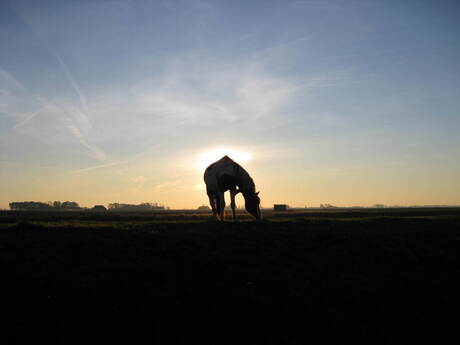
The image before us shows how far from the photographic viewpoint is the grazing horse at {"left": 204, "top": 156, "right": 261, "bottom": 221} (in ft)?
77.7

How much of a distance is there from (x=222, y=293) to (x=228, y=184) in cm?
1626

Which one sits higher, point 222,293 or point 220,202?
point 220,202

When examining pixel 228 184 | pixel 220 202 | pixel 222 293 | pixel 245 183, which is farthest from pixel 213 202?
pixel 222 293

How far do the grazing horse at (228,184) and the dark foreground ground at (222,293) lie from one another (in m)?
12.1

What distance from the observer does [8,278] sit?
775 cm

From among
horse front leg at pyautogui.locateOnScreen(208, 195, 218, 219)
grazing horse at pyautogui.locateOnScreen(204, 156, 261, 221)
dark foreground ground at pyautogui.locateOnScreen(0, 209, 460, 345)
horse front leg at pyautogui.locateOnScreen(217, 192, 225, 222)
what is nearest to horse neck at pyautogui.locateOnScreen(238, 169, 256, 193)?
grazing horse at pyautogui.locateOnScreen(204, 156, 261, 221)

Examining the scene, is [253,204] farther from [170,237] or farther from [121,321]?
[121,321]

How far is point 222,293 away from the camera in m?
A: 7.72

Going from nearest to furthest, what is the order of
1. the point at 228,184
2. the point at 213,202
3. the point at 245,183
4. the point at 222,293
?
the point at 222,293 → the point at 228,184 → the point at 245,183 → the point at 213,202

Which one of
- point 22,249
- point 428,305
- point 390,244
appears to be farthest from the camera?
point 390,244

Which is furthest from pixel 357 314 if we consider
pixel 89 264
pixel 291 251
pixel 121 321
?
pixel 89 264

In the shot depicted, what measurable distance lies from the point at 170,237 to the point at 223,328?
22.1 feet

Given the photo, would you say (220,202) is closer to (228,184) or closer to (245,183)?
(228,184)

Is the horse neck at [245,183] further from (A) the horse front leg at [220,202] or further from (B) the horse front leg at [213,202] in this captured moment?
(B) the horse front leg at [213,202]
